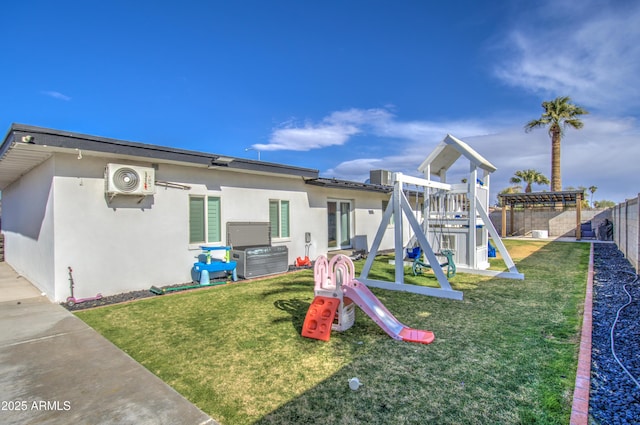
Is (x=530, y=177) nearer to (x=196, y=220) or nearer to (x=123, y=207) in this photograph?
(x=196, y=220)

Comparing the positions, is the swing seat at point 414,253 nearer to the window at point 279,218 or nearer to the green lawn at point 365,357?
the green lawn at point 365,357

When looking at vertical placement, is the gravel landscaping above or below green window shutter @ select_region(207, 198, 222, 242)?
below

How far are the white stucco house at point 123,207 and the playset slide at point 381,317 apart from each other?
16.9 ft

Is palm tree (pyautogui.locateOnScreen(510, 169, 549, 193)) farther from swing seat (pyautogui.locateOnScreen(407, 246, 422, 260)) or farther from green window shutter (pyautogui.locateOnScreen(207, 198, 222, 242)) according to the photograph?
green window shutter (pyautogui.locateOnScreen(207, 198, 222, 242))

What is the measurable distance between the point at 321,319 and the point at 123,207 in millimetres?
5365

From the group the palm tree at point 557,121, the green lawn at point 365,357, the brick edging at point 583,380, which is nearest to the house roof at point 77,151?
the green lawn at point 365,357

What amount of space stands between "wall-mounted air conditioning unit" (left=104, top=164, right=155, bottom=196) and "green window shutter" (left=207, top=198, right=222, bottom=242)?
1.69 metres

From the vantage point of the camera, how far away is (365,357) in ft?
12.7

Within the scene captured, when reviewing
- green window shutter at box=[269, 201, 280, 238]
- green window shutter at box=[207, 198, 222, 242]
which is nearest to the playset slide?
green window shutter at box=[207, 198, 222, 242]

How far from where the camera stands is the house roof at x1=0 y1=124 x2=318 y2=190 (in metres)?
5.54

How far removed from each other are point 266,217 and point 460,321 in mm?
6538

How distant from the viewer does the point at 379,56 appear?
12758 mm

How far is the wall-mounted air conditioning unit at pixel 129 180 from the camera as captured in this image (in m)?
6.70

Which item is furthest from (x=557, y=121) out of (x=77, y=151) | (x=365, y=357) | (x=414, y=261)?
(x=77, y=151)
